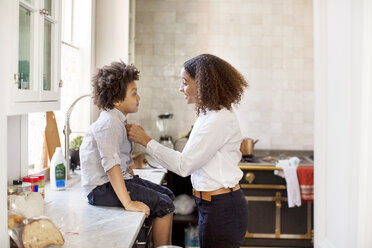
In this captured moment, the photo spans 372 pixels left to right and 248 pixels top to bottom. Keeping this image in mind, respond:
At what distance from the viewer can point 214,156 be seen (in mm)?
2100

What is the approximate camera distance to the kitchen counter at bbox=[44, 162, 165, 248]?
1618mm

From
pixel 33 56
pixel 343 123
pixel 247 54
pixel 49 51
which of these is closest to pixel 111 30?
pixel 247 54

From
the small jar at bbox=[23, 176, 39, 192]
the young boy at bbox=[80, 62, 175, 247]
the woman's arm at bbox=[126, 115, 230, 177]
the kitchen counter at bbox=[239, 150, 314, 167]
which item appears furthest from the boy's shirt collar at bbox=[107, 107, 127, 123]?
the kitchen counter at bbox=[239, 150, 314, 167]

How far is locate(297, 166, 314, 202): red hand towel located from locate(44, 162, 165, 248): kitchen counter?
2045mm

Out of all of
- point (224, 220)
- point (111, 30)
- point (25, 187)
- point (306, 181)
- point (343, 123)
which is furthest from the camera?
point (306, 181)

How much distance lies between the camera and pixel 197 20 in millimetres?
4414

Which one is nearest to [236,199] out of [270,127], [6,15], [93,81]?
[93,81]

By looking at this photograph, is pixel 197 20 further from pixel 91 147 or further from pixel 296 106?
pixel 91 147

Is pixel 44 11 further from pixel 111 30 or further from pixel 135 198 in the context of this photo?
pixel 111 30

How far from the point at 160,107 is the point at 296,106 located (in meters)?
1.40

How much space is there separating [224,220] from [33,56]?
1.15 meters

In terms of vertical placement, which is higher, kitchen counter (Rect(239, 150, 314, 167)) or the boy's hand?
kitchen counter (Rect(239, 150, 314, 167))

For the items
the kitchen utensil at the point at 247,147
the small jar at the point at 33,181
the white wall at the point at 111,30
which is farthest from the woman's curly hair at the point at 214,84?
the kitchen utensil at the point at 247,147

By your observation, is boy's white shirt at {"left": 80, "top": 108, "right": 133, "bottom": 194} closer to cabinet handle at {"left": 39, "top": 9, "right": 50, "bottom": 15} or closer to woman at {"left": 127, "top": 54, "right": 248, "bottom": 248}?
woman at {"left": 127, "top": 54, "right": 248, "bottom": 248}
